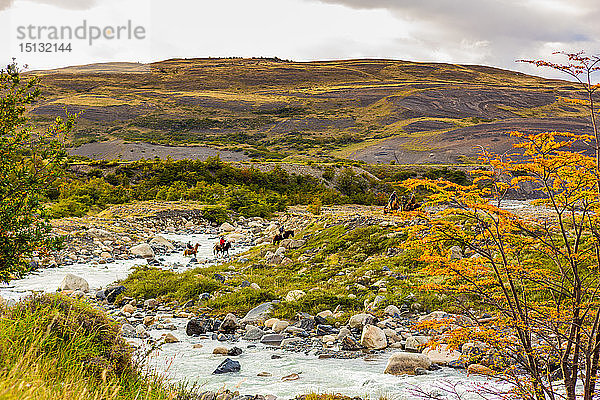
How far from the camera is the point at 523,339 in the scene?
4.28 metres

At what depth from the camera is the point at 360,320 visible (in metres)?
9.04

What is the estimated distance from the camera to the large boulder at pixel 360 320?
29.6 ft

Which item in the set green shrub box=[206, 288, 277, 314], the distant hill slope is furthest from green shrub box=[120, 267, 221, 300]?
the distant hill slope

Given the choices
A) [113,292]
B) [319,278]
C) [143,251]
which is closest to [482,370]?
[319,278]

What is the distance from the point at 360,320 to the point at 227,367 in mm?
3007

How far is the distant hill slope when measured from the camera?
278 feet

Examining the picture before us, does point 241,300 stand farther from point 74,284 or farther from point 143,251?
point 143,251

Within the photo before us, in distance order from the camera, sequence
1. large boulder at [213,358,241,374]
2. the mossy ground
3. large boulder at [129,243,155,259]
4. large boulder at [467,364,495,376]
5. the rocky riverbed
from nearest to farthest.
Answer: large boulder at [467,364,495,376] → the rocky riverbed → large boulder at [213,358,241,374] → the mossy ground → large boulder at [129,243,155,259]

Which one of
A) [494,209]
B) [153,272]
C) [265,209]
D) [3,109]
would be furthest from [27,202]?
[265,209]

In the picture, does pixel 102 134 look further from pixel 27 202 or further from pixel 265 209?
pixel 27 202

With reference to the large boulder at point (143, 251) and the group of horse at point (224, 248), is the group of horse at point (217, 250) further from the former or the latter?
the large boulder at point (143, 251)

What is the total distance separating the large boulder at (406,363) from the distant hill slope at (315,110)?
2371 inches

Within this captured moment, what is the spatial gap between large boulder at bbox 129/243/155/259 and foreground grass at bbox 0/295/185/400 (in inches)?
531

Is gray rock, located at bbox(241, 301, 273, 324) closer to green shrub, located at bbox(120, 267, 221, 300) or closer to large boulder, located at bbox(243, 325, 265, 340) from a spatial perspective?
large boulder, located at bbox(243, 325, 265, 340)
